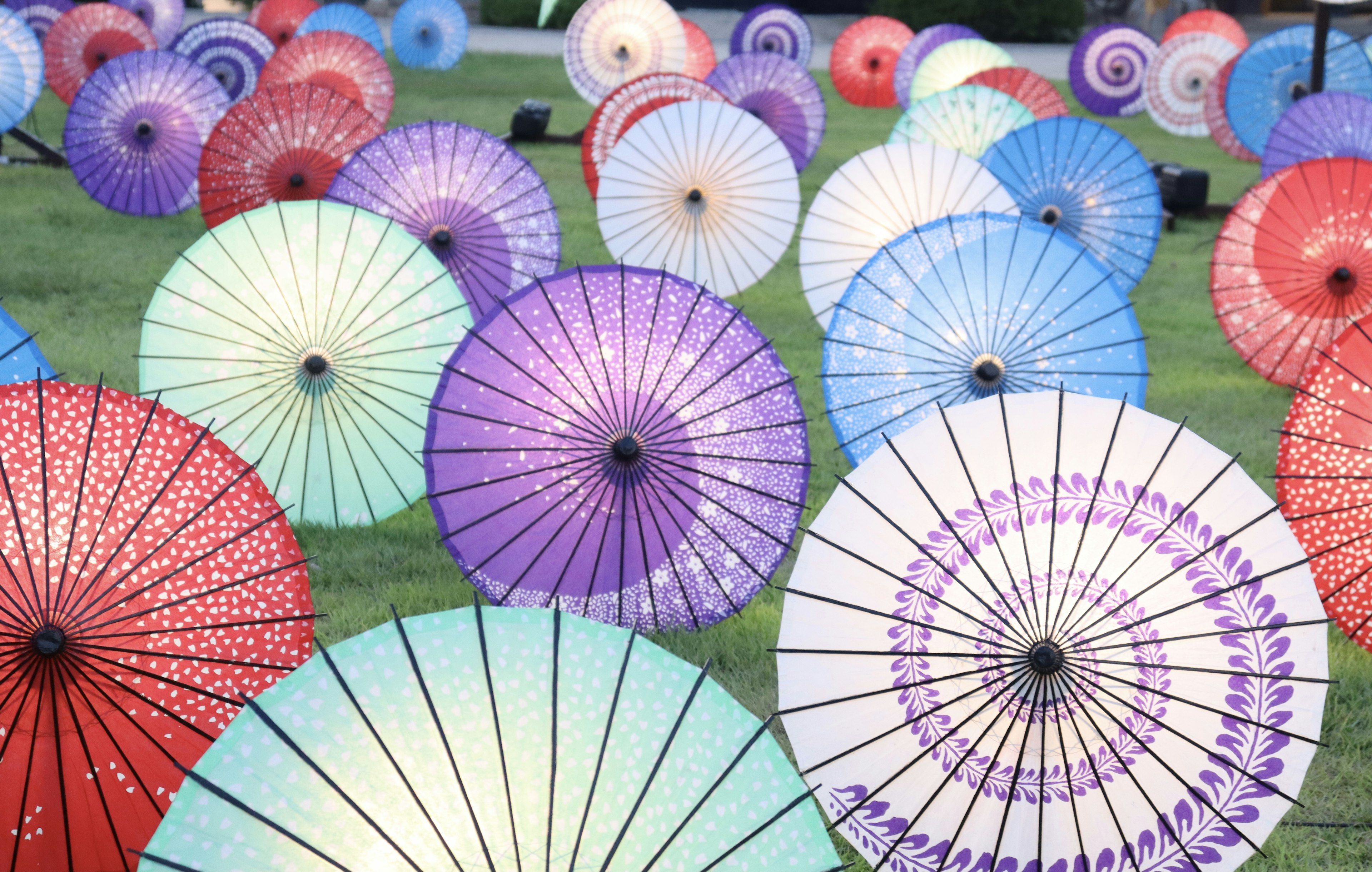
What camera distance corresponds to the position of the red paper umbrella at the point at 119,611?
2.15 metres

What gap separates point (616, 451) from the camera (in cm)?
333

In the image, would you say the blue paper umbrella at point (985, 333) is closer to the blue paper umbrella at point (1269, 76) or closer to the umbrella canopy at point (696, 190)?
the umbrella canopy at point (696, 190)

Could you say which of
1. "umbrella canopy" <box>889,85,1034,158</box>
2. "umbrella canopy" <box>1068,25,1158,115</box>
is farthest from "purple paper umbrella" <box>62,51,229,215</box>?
"umbrella canopy" <box>1068,25,1158,115</box>

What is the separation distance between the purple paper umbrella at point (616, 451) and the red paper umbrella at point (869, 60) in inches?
575

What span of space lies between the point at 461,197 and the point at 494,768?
418cm

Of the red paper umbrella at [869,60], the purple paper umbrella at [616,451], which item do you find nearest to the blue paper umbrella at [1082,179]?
the purple paper umbrella at [616,451]

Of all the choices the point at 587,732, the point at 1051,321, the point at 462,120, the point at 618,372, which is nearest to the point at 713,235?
the point at 1051,321

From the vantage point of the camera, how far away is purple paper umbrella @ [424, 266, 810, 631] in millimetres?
3381

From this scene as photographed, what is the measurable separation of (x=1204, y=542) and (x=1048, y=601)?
0.33 meters

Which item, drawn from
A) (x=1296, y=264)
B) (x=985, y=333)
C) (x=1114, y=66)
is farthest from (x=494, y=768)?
(x=1114, y=66)

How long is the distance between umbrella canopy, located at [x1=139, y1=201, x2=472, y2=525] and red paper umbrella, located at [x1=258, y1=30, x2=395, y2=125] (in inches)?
255

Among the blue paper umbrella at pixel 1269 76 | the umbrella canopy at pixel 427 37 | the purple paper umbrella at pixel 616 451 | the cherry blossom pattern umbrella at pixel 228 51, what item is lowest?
the purple paper umbrella at pixel 616 451

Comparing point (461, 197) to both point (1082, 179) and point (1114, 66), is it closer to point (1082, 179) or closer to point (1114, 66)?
point (1082, 179)

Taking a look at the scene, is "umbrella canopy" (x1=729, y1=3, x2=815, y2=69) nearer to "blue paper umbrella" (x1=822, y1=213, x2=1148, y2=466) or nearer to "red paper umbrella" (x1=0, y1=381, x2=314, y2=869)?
"blue paper umbrella" (x1=822, y1=213, x2=1148, y2=466)
